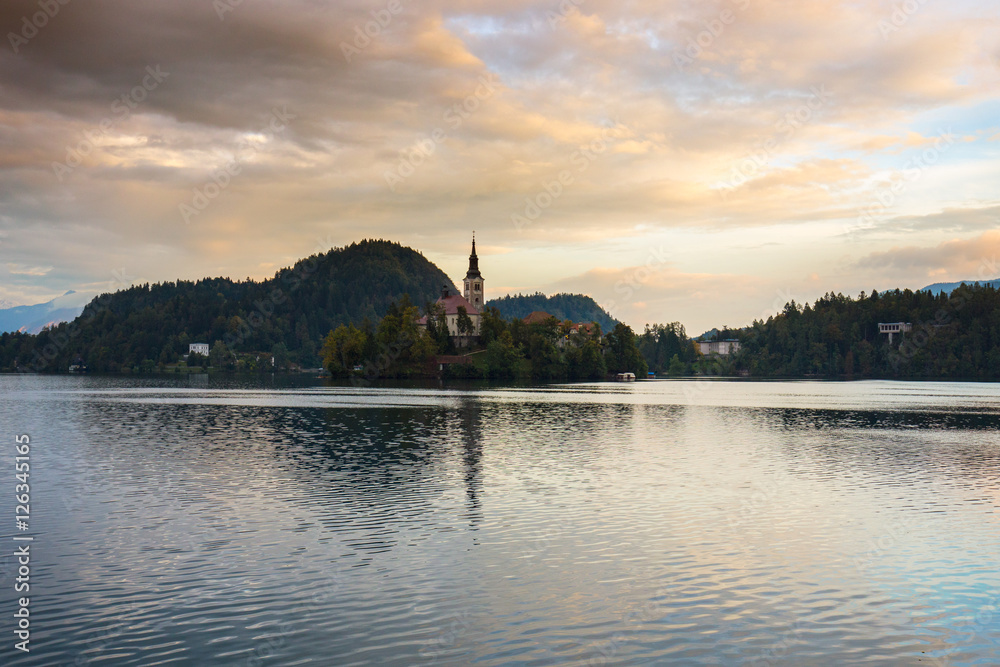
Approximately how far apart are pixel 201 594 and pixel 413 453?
99.6 feet

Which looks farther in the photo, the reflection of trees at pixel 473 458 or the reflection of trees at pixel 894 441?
the reflection of trees at pixel 894 441

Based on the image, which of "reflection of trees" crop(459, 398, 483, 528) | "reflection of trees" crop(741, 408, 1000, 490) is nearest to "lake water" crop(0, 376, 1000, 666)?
"reflection of trees" crop(459, 398, 483, 528)

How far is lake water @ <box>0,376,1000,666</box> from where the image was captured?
16953 millimetres

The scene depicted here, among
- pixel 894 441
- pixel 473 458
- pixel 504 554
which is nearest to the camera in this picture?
pixel 504 554

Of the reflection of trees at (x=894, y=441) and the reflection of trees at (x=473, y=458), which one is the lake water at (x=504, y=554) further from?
the reflection of trees at (x=894, y=441)

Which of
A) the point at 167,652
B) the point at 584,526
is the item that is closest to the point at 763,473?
the point at 584,526

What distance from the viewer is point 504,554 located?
976 inches

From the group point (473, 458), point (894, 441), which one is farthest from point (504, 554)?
point (894, 441)

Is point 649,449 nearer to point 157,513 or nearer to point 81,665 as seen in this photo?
point 157,513

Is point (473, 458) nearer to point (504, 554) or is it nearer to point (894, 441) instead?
point (504, 554)

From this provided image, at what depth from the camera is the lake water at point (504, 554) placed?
17.0 metres

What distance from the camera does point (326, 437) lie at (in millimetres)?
59281

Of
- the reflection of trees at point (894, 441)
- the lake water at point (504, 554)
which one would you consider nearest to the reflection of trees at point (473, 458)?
the lake water at point (504, 554)

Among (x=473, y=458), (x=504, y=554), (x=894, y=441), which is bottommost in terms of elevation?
(x=894, y=441)
